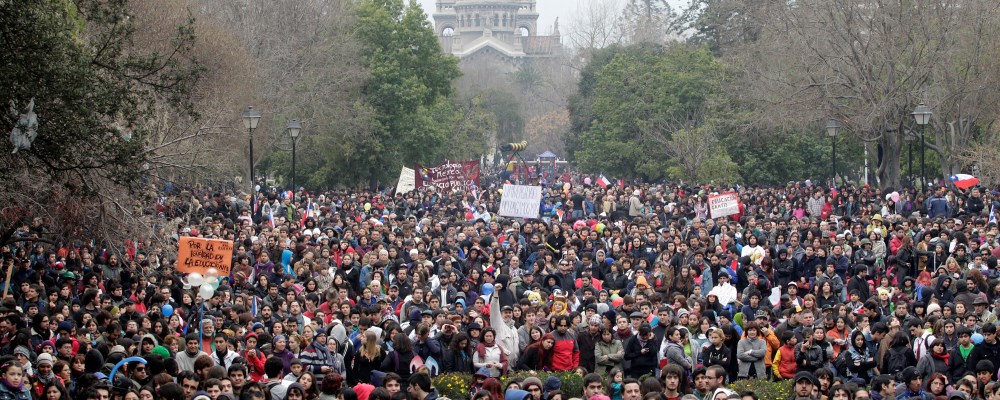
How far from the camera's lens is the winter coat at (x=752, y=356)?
631 inches

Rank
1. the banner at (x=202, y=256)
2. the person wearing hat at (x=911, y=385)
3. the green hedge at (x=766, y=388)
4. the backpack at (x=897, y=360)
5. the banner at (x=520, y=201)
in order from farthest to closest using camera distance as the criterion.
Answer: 1. the banner at (x=520, y=201)
2. the banner at (x=202, y=256)
3. the backpack at (x=897, y=360)
4. the green hedge at (x=766, y=388)
5. the person wearing hat at (x=911, y=385)

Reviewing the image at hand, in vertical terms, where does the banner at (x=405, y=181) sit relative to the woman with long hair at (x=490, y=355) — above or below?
above

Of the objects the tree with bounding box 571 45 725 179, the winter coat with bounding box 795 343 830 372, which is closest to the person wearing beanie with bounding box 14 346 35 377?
the winter coat with bounding box 795 343 830 372

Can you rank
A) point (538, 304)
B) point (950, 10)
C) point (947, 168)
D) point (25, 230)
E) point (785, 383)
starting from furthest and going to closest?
1. point (947, 168)
2. point (950, 10)
3. point (25, 230)
4. point (538, 304)
5. point (785, 383)

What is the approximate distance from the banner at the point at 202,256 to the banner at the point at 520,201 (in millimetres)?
13332

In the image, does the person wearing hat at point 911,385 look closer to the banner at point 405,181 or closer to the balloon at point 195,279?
the balloon at point 195,279

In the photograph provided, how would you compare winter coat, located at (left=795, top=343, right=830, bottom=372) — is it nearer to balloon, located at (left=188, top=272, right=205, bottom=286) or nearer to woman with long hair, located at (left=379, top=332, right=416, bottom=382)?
woman with long hair, located at (left=379, top=332, right=416, bottom=382)

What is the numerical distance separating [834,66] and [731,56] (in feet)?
52.2

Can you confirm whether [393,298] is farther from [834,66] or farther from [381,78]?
[381,78]

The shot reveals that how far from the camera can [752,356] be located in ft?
52.5

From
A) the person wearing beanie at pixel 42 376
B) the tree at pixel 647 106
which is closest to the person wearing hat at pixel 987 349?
the person wearing beanie at pixel 42 376

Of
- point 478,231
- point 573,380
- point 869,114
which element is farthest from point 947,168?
point 573,380

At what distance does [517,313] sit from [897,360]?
4.48 m

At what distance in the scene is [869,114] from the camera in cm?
4109
